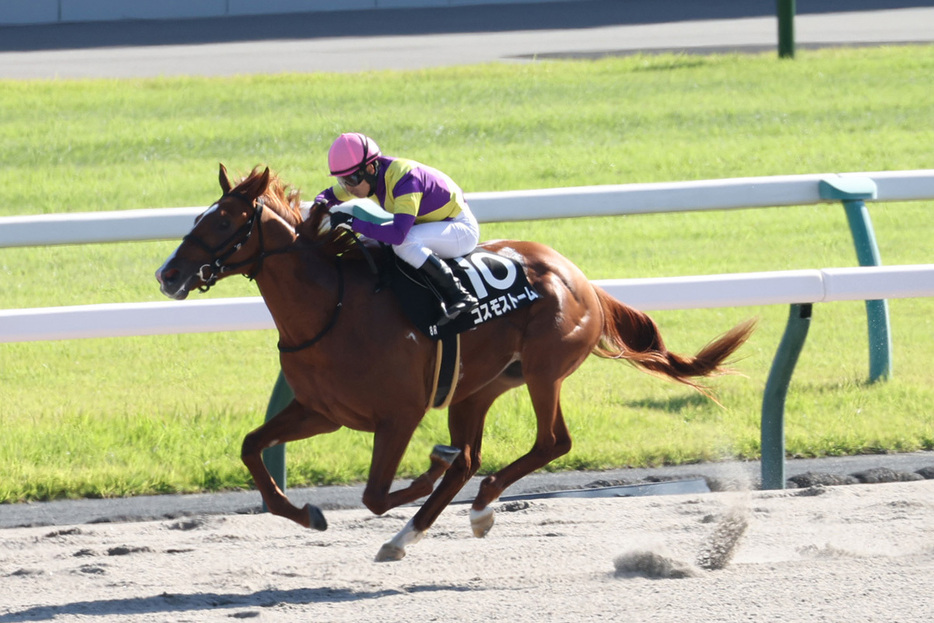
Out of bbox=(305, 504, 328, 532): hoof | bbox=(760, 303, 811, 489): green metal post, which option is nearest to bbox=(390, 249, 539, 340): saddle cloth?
bbox=(305, 504, 328, 532): hoof

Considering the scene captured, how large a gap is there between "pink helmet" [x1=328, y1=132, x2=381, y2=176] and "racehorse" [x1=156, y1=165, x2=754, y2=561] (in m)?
0.23

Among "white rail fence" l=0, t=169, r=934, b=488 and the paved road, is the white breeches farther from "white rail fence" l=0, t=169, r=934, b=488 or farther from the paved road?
the paved road

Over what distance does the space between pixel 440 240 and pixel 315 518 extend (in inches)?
41.0

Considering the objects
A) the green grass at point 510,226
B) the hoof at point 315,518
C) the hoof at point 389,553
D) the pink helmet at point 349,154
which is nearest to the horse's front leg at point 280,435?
the hoof at point 315,518

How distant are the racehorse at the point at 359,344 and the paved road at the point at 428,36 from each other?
1254cm

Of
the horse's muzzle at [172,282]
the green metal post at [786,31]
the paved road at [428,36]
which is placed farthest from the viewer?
the paved road at [428,36]

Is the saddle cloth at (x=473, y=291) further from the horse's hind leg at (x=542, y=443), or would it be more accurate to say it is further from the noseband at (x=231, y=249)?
the noseband at (x=231, y=249)

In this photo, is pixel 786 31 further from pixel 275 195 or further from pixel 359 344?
pixel 359 344

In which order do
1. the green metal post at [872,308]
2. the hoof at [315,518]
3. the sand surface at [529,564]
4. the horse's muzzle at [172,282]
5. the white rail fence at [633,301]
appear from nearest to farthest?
the sand surface at [529,564]
the horse's muzzle at [172,282]
the hoof at [315,518]
the white rail fence at [633,301]
the green metal post at [872,308]

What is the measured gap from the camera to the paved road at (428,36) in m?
17.7

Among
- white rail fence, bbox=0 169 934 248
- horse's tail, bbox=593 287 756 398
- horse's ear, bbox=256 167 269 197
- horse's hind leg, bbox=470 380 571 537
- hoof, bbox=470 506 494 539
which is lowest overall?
hoof, bbox=470 506 494 539

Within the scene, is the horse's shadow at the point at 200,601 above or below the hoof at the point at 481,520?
below

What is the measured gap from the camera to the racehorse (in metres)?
4.51

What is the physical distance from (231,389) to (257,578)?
2.51 m
